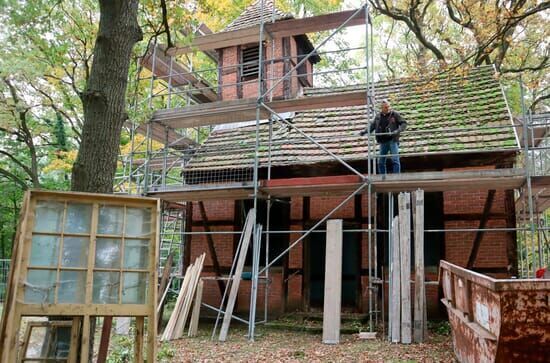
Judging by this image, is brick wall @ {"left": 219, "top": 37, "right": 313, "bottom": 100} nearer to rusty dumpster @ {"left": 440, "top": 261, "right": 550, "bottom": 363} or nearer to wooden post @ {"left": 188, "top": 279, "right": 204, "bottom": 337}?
wooden post @ {"left": 188, "top": 279, "right": 204, "bottom": 337}

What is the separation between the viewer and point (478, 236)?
32.9ft

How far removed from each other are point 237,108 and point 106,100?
5.10 metres

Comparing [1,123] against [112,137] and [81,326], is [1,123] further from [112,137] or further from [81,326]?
[81,326]

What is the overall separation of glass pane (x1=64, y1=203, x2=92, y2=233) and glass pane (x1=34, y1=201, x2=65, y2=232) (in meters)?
0.08

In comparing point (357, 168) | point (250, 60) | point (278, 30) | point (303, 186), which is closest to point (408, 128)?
point (357, 168)

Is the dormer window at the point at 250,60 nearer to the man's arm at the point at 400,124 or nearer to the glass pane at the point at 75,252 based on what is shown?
the man's arm at the point at 400,124

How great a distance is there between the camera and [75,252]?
4734 millimetres

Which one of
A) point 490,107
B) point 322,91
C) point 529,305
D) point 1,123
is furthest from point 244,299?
point 1,123

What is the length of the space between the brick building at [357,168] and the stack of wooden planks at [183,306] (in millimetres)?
1885

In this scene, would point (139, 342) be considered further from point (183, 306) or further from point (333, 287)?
point (183, 306)

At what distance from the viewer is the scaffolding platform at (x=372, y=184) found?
8.59 meters

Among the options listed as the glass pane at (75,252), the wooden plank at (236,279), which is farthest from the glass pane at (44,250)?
the wooden plank at (236,279)

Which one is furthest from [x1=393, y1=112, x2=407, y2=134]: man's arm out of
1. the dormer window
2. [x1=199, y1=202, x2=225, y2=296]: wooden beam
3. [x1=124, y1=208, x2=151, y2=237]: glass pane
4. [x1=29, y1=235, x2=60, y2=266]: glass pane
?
[x1=29, y1=235, x2=60, y2=266]: glass pane

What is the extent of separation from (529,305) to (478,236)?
6400 mm
